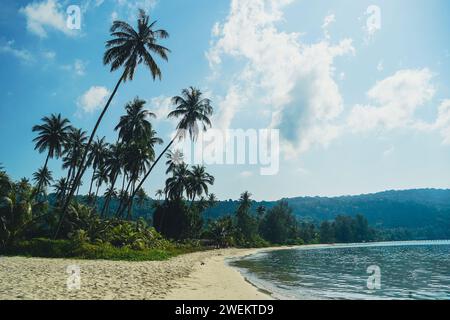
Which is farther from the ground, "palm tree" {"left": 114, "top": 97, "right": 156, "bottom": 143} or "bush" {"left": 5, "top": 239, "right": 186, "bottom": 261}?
"palm tree" {"left": 114, "top": 97, "right": 156, "bottom": 143}

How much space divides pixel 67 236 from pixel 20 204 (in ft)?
15.2

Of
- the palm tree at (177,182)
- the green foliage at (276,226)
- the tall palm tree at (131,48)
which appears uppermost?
the tall palm tree at (131,48)

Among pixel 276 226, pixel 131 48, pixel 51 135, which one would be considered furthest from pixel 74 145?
pixel 276 226

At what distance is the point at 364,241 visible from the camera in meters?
169

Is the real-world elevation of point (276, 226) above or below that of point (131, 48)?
below

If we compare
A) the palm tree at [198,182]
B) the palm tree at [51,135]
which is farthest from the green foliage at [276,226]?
the palm tree at [51,135]

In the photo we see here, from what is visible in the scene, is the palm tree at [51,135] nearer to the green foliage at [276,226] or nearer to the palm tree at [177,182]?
the palm tree at [177,182]

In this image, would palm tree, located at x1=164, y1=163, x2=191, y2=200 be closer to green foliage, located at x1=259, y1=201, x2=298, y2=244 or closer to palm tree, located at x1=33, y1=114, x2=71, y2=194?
palm tree, located at x1=33, y1=114, x2=71, y2=194

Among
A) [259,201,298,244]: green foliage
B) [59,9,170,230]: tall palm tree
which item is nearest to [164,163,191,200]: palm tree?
[59,9,170,230]: tall palm tree

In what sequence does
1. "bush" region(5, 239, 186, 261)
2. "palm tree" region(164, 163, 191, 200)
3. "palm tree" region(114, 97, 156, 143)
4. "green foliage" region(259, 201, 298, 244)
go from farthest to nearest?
"green foliage" region(259, 201, 298, 244) → "palm tree" region(164, 163, 191, 200) → "palm tree" region(114, 97, 156, 143) → "bush" region(5, 239, 186, 261)

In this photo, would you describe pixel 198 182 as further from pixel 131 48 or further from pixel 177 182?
pixel 131 48

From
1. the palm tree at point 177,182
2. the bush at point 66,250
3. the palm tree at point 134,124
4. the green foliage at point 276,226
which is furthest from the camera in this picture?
the green foliage at point 276,226

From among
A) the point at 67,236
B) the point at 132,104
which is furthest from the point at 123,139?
the point at 67,236

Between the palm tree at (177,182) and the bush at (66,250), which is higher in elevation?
the palm tree at (177,182)
